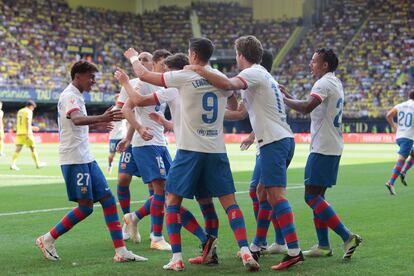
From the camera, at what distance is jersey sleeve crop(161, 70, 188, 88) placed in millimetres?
8328

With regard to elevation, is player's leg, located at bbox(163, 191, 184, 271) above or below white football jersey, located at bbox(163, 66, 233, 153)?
below

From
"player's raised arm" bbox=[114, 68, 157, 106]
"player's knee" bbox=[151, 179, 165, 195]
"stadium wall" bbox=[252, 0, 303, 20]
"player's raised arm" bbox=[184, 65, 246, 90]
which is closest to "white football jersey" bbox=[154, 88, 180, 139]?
"player's raised arm" bbox=[114, 68, 157, 106]

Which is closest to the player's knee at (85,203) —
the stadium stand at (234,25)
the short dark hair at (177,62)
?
the short dark hair at (177,62)

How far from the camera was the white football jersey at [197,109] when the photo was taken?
837 cm

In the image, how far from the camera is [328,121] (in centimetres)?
927

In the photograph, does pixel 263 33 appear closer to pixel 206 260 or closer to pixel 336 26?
pixel 336 26

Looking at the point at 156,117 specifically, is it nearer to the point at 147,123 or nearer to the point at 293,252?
the point at 147,123

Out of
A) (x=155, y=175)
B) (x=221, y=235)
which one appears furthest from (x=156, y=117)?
(x=221, y=235)

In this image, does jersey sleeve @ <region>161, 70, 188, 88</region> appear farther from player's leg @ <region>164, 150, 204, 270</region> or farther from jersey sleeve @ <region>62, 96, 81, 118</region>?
jersey sleeve @ <region>62, 96, 81, 118</region>

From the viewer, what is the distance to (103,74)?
60062 millimetres

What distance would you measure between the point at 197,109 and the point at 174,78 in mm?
398

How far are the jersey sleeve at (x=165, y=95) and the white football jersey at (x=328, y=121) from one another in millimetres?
1583

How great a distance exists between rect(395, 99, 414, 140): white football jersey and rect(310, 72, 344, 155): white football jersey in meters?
9.31

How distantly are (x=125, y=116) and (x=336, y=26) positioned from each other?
56.6 meters
